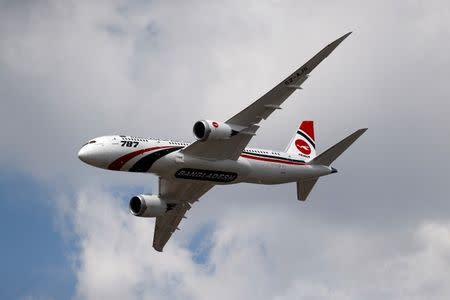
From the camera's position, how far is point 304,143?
90.0 meters

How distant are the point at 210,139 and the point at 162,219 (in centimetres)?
1773

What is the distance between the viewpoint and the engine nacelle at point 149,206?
8731cm

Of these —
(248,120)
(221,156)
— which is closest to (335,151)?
(248,120)

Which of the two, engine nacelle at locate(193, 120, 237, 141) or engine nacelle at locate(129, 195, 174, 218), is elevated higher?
engine nacelle at locate(193, 120, 237, 141)

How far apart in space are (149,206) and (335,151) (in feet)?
53.3

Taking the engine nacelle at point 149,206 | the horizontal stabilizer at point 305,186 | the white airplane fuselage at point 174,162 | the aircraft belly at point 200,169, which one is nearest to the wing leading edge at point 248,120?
the aircraft belly at point 200,169

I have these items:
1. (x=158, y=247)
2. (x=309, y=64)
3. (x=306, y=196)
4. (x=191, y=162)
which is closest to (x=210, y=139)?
(x=191, y=162)

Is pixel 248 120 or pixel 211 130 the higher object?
pixel 211 130

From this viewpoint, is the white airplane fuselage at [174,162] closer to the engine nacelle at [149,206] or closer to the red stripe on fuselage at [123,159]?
the red stripe on fuselage at [123,159]

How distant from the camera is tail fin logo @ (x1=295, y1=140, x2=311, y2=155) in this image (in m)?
88.5

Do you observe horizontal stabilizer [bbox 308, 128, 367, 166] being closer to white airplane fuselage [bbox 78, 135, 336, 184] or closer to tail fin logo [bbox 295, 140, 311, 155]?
white airplane fuselage [bbox 78, 135, 336, 184]

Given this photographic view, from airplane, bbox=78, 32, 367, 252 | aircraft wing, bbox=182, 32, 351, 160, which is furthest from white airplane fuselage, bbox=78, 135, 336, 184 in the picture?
aircraft wing, bbox=182, 32, 351, 160

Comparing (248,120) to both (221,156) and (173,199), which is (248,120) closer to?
(221,156)

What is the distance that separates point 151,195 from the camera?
88.1 m
